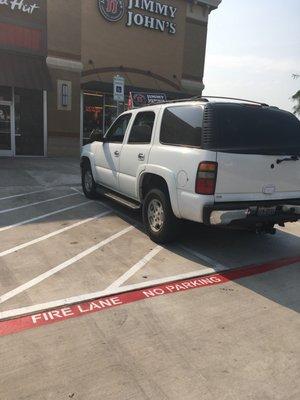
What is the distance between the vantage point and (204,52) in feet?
73.0

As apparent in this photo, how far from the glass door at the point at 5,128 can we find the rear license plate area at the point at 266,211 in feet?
45.7

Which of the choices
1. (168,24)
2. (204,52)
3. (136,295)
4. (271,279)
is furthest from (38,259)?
(204,52)

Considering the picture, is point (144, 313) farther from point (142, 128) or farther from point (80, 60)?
point (80, 60)

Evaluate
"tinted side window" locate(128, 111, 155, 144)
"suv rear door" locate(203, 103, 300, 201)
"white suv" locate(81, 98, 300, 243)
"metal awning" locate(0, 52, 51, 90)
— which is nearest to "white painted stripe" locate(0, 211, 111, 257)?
"white suv" locate(81, 98, 300, 243)

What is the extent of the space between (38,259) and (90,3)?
620 inches

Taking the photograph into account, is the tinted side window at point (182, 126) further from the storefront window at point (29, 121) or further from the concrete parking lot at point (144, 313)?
the storefront window at point (29, 121)

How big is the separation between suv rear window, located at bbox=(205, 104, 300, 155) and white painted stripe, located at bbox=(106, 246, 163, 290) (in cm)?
176

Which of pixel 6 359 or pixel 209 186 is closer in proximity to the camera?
pixel 6 359

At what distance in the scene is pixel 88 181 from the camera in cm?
945

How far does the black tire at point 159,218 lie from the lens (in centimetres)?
593

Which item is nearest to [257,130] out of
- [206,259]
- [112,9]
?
[206,259]

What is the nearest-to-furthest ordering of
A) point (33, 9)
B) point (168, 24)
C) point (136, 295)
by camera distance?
point (136, 295)
point (33, 9)
point (168, 24)

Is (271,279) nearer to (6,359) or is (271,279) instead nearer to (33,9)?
(6,359)

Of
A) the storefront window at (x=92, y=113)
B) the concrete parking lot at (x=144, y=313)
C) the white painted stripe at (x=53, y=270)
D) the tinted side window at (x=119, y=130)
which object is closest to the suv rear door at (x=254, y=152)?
the concrete parking lot at (x=144, y=313)
